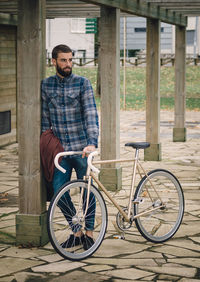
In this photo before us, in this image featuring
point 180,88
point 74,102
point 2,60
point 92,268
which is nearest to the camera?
point 92,268

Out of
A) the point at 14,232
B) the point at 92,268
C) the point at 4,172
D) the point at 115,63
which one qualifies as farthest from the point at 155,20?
the point at 92,268

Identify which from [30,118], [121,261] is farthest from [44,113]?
[121,261]

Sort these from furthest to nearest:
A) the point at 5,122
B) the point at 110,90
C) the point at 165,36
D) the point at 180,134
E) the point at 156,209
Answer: the point at 165,36 < the point at 180,134 < the point at 5,122 < the point at 110,90 < the point at 156,209

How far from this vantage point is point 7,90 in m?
14.5

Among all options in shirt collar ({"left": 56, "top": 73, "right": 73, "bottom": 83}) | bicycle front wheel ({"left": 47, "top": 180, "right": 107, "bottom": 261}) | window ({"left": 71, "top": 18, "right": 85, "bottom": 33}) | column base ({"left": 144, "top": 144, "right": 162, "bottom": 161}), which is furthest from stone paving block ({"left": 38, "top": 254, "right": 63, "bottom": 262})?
window ({"left": 71, "top": 18, "right": 85, "bottom": 33})

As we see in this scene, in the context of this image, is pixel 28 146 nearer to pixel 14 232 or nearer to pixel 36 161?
pixel 36 161

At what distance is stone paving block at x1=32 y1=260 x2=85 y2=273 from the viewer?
18.8 ft

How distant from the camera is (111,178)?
9.52m

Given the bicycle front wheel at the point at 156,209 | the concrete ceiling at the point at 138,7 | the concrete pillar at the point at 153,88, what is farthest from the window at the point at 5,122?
the bicycle front wheel at the point at 156,209

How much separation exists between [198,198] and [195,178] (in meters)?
1.58

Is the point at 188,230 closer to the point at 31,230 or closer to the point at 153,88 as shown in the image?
the point at 31,230

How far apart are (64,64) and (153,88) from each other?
634 centimetres

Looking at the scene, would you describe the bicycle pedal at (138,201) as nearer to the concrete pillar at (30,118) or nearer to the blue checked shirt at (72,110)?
the blue checked shirt at (72,110)

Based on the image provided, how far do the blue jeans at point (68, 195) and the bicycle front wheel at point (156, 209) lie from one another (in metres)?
0.47
